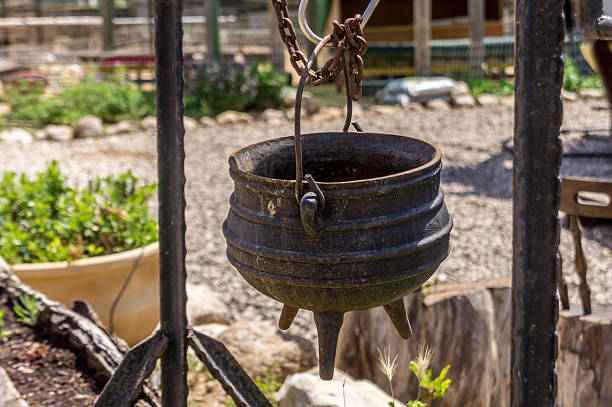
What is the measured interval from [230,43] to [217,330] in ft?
36.6

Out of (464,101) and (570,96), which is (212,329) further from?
(570,96)

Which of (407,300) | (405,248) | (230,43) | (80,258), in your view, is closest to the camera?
(405,248)

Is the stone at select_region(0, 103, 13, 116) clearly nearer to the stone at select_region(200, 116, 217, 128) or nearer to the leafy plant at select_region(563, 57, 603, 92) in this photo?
the stone at select_region(200, 116, 217, 128)

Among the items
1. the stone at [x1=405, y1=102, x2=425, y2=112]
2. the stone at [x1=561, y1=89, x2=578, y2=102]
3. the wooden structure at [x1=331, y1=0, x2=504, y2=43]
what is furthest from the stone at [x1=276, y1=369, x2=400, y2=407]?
the wooden structure at [x1=331, y1=0, x2=504, y2=43]

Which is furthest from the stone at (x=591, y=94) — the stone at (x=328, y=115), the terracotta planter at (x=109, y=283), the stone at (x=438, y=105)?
the terracotta planter at (x=109, y=283)

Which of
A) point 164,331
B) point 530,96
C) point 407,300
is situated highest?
point 530,96

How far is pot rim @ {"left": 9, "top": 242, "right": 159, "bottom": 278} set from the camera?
320 centimetres

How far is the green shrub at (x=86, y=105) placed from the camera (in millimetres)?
9367

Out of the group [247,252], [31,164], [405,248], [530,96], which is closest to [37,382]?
[247,252]

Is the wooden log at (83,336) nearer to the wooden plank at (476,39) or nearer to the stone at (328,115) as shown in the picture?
the stone at (328,115)

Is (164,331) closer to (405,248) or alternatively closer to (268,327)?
(405,248)

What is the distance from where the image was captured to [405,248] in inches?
60.3

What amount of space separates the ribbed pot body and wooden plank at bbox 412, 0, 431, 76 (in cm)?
1016

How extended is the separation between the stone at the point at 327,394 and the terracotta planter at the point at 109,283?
3.03ft
